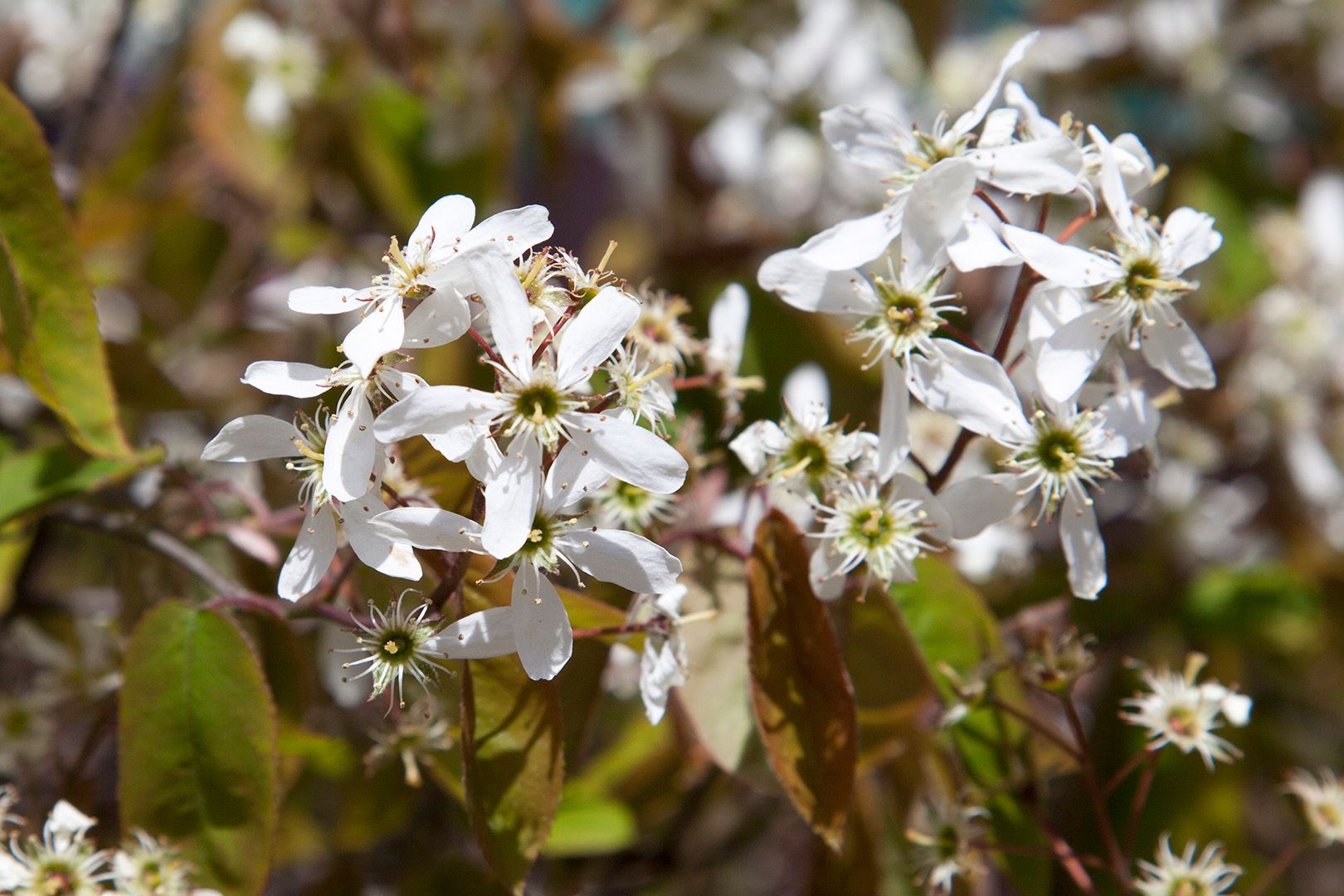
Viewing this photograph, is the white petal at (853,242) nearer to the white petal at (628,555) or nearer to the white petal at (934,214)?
the white petal at (934,214)

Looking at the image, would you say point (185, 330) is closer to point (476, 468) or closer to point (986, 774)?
point (476, 468)

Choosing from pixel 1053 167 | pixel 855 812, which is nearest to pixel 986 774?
pixel 855 812

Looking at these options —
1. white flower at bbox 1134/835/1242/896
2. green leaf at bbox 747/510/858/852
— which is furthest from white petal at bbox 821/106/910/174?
white flower at bbox 1134/835/1242/896

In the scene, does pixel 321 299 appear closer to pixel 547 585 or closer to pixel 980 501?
pixel 547 585

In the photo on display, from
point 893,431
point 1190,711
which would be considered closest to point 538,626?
point 893,431

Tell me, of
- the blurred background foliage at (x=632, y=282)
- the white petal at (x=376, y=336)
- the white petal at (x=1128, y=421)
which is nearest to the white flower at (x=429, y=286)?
the white petal at (x=376, y=336)
